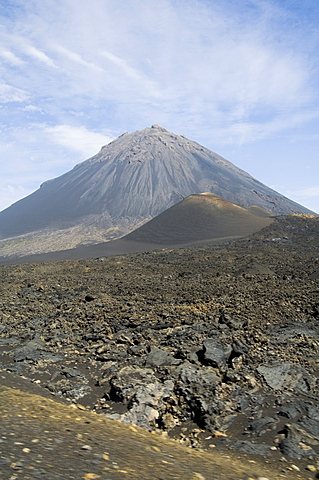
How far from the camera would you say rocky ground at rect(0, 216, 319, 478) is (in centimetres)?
572

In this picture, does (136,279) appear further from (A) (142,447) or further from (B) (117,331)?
(A) (142,447)

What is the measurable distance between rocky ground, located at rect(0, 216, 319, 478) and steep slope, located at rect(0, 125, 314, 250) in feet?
247

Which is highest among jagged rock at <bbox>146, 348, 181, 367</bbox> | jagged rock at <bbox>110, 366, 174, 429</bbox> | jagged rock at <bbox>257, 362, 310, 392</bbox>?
jagged rock at <bbox>257, 362, 310, 392</bbox>

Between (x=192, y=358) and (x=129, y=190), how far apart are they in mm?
116004

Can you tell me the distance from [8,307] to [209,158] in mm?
141341

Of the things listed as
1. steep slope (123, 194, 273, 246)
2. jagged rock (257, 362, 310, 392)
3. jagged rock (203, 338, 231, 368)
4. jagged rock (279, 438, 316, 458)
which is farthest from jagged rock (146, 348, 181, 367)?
steep slope (123, 194, 273, 246)

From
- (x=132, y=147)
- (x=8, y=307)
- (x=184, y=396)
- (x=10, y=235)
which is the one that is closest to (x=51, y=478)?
(x=184, y=396)

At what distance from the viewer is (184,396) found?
631cm

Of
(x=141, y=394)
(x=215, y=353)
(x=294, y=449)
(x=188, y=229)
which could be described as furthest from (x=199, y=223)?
(x=294, y=449)

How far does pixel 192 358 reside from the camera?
7.78m

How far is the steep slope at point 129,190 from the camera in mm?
107250

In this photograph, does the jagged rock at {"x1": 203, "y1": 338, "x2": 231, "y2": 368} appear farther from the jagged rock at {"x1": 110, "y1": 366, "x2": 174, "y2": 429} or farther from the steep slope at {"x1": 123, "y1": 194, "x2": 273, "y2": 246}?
the steep slope at {"x1": 123, "y1": 194, "x2": 273, "y2": 246}

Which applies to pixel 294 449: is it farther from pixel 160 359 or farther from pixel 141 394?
pixel 160 359

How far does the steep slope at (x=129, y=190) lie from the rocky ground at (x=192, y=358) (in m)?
75.3
